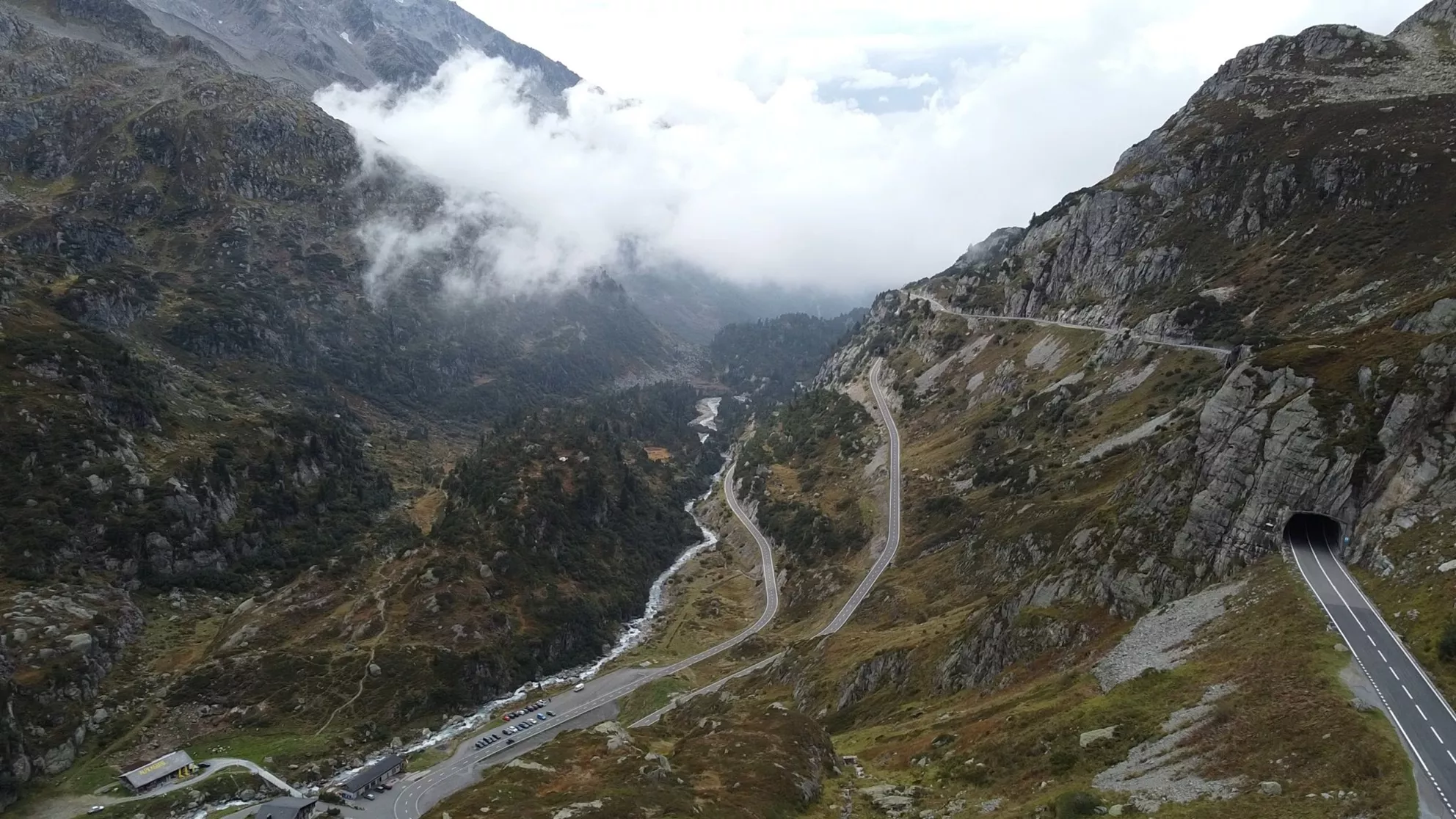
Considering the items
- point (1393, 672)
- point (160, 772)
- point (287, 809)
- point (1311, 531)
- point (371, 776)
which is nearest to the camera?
point (1393, 672)

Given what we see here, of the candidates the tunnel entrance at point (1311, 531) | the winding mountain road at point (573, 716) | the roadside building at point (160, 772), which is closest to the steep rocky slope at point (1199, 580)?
the tunnel entrance at point (1311, 531)

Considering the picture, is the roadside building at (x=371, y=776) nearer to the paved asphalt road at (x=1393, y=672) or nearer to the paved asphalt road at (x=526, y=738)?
the paved asphalt road at (x=526, y=738)

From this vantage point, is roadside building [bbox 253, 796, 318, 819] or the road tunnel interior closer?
the road tunnel interior

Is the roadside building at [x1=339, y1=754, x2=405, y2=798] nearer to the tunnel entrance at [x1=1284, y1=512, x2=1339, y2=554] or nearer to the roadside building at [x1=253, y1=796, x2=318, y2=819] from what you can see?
the roadside building at [x1=253, y1=796, x2=318, y2=819]

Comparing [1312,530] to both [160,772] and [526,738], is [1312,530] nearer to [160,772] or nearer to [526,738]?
[526,738]

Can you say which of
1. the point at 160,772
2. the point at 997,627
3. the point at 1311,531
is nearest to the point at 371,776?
the point at 160,772

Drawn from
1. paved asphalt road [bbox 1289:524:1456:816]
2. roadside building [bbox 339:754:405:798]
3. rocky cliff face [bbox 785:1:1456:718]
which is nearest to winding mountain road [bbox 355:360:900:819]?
roadside building [bbox 339:754:405:798]
